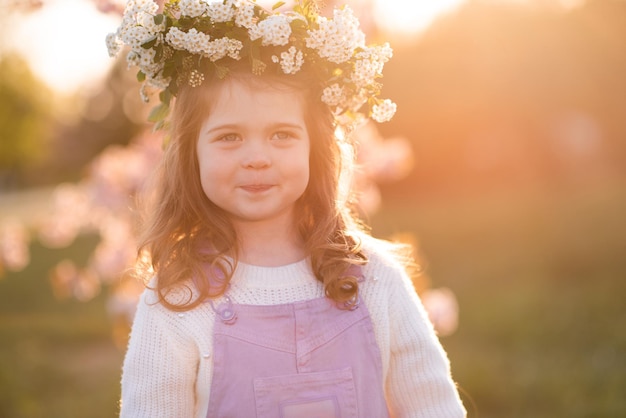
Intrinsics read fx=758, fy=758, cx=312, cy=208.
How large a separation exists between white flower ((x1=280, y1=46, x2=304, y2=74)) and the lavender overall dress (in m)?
0.68

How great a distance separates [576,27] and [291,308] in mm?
10630

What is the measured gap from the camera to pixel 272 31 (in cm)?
215

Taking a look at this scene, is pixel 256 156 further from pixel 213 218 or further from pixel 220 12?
pixel 220 12

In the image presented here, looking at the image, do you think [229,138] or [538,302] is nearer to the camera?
[229,138]

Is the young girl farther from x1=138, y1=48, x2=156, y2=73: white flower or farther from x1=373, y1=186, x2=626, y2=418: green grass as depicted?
x1=373, y1=186, x2=626, y2=418: green grass

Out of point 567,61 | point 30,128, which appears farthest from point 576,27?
point 30,128

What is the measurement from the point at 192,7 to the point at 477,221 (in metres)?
9.87

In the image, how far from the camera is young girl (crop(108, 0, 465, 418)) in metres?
2.11

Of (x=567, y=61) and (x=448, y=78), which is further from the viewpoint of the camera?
(x=448, y=78)

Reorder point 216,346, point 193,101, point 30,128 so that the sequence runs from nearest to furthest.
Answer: point 216,346, point 193,101, point 30,128

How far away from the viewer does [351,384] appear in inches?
83.7

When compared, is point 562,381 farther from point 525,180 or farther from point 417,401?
point 525,180

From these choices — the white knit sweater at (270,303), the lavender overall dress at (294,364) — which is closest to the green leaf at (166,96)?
the white knit sweater at (270,303)

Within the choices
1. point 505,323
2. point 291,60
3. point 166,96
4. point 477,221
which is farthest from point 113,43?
point 477,221
